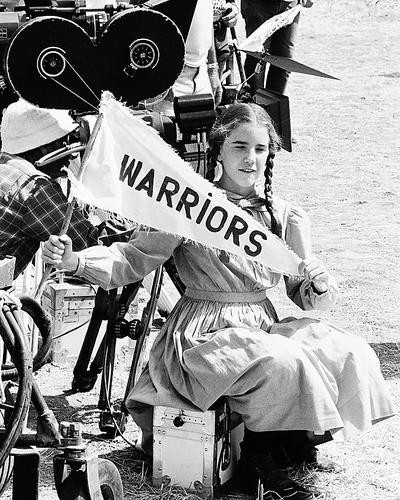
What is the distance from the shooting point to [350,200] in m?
9.21

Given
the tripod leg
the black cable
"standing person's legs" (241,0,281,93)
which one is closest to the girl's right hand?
the black cable

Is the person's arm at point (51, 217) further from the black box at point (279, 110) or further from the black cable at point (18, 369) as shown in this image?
the black cable at point (18, 369)

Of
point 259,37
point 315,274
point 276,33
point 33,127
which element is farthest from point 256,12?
point 315,274

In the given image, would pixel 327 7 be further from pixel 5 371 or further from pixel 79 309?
pixel 5 371

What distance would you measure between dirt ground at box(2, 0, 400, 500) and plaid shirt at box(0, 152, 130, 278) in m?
0.79

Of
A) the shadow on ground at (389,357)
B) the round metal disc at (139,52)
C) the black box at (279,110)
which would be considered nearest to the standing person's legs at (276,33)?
the shadow on ground at (389,357)

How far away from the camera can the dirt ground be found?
15.4ft

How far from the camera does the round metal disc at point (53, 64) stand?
13.6 ft

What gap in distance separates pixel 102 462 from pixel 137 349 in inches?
45.7

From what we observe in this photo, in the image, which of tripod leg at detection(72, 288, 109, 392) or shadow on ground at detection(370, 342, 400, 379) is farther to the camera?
shadow on ground at detection(370, 342, 400, 379)

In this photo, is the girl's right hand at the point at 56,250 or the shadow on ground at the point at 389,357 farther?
the shadow on ground at the point at 389,357

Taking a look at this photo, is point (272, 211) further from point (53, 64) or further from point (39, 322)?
point (39, 322)

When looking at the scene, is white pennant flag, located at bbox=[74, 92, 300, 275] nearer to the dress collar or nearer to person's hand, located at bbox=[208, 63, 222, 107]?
the dress collar

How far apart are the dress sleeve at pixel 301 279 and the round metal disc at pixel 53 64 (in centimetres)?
89
